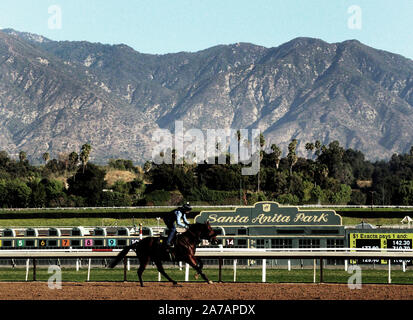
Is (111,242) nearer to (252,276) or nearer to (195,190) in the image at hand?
(252,276)

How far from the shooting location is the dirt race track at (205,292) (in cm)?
2420

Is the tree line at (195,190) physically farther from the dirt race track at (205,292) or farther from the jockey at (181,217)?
the jockey at (181,217)

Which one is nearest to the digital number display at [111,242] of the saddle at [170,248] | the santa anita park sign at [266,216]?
the santa anita park sign at [266,216]

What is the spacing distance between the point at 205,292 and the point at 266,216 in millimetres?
28132

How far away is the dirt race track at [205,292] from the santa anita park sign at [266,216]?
938 inches

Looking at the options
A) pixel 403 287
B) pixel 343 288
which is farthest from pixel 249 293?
pixel 403 287

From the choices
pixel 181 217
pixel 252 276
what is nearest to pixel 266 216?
pixel 252 276

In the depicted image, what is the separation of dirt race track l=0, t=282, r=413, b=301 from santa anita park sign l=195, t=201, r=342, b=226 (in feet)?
78.1

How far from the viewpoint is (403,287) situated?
27438mm

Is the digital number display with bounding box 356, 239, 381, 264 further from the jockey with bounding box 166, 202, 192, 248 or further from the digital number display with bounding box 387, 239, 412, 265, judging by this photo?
the jockey with bounding box 166, 202, 192, 248

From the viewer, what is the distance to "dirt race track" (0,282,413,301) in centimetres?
2420
